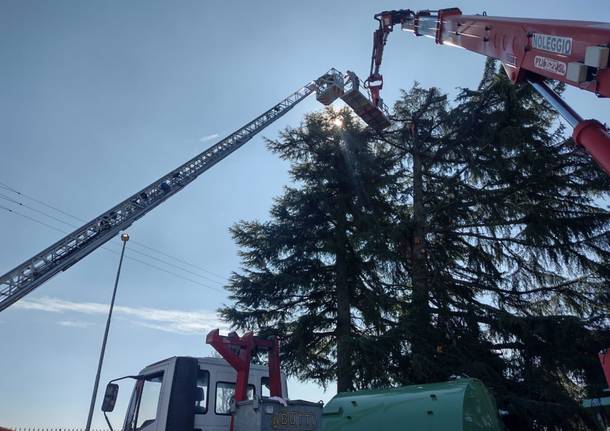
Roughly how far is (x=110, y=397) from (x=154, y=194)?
761cm

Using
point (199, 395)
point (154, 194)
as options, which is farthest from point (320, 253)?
point (199, 395)

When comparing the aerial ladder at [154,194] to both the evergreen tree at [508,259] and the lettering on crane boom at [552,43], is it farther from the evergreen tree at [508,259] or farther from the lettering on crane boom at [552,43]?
the lettering on crane boom at [552,43]

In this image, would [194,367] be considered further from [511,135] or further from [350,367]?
[511,135]

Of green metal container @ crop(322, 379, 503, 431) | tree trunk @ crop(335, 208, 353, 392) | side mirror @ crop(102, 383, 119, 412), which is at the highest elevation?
tree trunk @ crop(335, 208, 353, 392)

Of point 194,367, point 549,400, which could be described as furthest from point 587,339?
point 194,367

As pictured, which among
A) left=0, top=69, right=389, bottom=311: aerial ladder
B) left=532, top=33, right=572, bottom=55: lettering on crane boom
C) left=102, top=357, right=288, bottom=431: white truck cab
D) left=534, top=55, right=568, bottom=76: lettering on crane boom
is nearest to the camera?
left=532, top=33, right=572, bottom=55: lettering on crane boom

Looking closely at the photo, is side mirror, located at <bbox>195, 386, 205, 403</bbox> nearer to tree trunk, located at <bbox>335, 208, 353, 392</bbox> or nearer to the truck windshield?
the truck windshield

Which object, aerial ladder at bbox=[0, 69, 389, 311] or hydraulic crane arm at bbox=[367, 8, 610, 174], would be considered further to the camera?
aerial ladder at bbox=[0, 69, 389, 311]

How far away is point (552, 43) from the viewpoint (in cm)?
564

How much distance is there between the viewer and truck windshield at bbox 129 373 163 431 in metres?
6.78

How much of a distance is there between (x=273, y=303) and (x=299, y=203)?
3800mm

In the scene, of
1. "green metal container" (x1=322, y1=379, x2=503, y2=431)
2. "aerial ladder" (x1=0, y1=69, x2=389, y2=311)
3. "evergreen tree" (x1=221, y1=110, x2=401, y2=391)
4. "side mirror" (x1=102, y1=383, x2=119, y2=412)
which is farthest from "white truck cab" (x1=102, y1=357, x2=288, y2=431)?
"evergreen tree" (x1=221, y1=110, x2=401, y2=391)

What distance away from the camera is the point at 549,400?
1114 cm

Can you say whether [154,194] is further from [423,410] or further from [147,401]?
[423,410]
